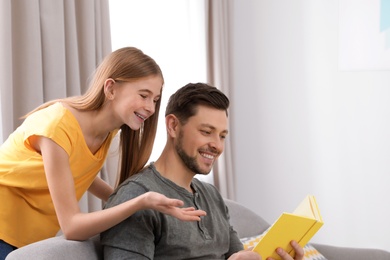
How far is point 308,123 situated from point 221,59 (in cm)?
77

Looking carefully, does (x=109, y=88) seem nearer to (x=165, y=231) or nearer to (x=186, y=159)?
(x=186, y=159)

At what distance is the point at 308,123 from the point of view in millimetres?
4434

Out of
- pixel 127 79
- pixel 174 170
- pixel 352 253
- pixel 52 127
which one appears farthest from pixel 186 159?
pixel 352 253

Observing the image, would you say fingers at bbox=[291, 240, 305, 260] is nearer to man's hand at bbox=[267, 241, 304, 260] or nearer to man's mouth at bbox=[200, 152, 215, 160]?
man's hand at bbox=[267, 241, 304, 260]

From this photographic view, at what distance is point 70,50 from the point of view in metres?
2.92

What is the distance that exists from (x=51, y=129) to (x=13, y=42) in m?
1.05

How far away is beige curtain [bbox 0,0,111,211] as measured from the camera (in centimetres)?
260

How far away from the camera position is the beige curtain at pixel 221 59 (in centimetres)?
411

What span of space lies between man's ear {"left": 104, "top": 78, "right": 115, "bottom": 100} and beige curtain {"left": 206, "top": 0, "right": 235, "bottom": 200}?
2.29 m

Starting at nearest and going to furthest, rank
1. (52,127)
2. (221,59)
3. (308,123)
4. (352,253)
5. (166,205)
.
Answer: (166,205) < (52,127) < (352,253) < (221,59) < (308,123)

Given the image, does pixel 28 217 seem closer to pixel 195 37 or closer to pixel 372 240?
pixel 195 37

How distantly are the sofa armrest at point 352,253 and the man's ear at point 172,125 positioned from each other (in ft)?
3.60

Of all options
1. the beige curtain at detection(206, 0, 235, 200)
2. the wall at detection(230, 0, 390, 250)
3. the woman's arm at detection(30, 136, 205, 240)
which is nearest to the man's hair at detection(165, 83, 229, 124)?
the woman's arm at detection(30, 136, 205, 240)

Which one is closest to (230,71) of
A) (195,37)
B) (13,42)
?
(195,37)
